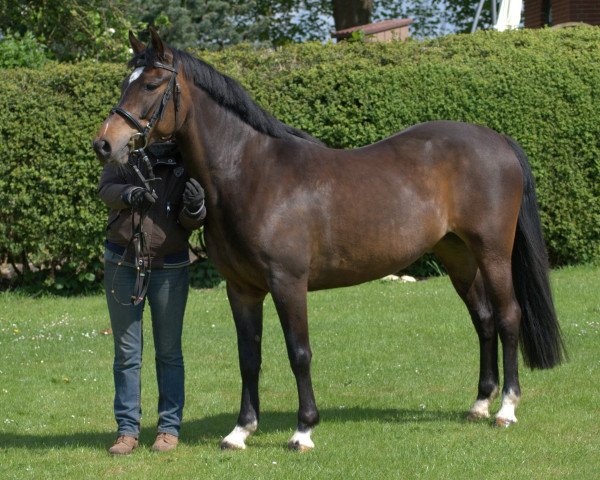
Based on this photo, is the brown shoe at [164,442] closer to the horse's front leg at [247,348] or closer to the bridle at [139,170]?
the horse's front leg at [247,348]

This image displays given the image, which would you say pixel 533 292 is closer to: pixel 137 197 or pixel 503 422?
pixel 503 422

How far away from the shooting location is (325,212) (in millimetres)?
5562

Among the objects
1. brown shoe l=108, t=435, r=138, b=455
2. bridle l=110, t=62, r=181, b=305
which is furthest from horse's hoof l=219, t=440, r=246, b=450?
bridle l=110, t=62, r=181, b=305

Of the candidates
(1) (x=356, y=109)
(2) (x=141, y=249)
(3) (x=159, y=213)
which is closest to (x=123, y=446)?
(2) (x=141, y=249)

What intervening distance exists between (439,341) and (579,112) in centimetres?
479

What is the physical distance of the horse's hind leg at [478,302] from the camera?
20.8ft

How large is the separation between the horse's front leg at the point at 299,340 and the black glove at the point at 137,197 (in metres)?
0.84

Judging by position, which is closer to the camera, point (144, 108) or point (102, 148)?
point (102, 148)

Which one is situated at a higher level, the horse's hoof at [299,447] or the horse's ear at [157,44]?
the horse's ear at [157,44]

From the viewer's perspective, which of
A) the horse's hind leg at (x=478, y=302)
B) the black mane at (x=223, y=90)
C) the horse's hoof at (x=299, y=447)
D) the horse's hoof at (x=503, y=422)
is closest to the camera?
the black mane at (x=223, y=90)

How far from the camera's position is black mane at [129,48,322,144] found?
5.24 metres

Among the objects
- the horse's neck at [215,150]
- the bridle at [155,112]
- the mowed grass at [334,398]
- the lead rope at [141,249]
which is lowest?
the mowed grass at [334,398]

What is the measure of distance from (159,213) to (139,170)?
0.90 feet

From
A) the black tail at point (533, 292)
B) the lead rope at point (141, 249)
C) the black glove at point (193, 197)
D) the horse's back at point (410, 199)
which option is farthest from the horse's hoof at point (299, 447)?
the black tail at point (533, 292)
